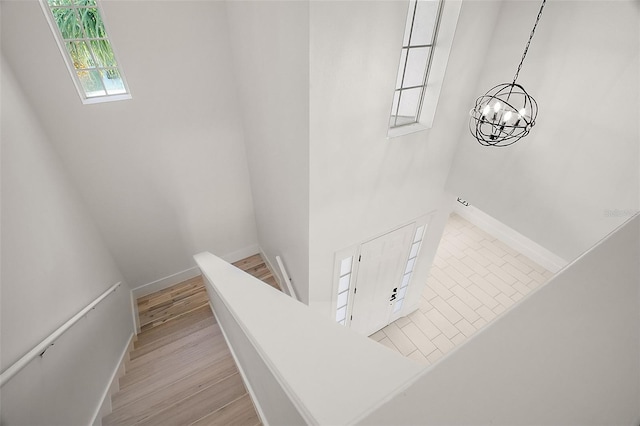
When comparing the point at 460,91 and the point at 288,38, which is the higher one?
the point at 288,38

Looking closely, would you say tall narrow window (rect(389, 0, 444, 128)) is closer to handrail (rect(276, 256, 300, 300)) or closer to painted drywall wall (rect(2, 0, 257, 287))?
painted drywall wall (rect(2, 0, 257, 287))

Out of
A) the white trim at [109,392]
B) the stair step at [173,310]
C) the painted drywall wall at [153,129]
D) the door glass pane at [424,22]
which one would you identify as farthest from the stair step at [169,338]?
the door glass pane at [424,22]

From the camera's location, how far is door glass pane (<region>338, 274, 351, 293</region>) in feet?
14.1

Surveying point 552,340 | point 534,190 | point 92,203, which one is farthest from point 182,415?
point 534,190

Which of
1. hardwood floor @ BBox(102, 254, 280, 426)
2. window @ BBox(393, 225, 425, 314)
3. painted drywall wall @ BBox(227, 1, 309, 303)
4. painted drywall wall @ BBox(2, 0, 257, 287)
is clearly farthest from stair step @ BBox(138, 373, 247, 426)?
window @ BBox(393, 225, 425, 314)

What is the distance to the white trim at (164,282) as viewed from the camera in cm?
506

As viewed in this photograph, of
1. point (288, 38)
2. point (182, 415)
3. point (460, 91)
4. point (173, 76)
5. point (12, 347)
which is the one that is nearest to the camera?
point (12, 347)

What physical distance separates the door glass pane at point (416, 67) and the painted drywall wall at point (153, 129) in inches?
89.8

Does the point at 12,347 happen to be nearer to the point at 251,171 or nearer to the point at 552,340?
the point at 552,340

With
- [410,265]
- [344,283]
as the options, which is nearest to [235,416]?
[344,283]

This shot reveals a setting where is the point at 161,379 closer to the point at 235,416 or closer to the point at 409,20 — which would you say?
the point at 235,416

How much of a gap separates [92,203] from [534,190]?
213 inches

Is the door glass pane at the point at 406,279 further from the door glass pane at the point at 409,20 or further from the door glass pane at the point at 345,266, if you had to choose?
the door glass pane at the point at 409,20

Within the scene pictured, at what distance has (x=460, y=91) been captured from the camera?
135 inches
